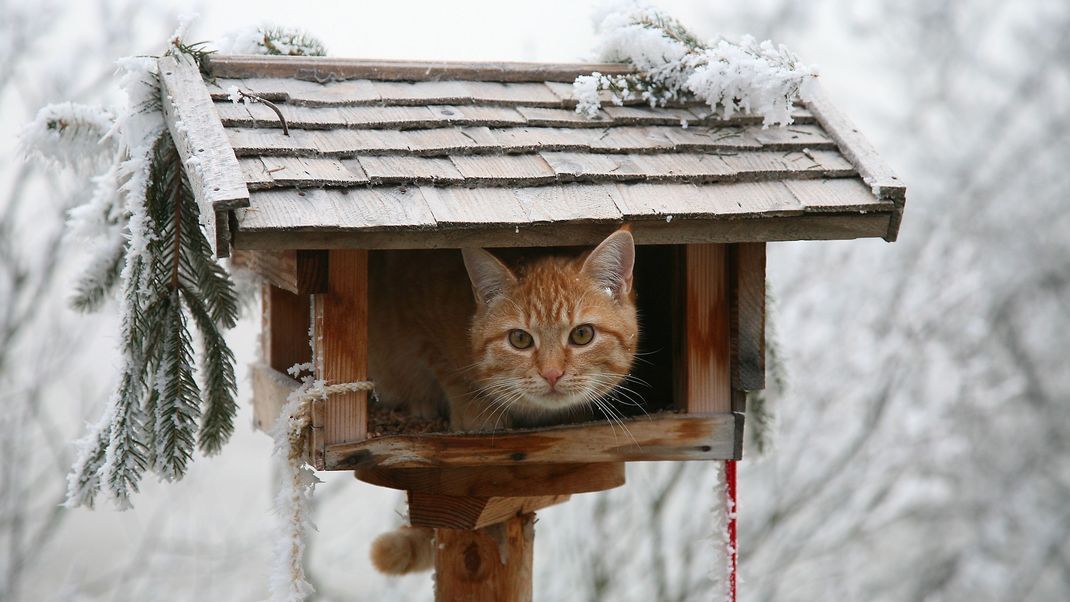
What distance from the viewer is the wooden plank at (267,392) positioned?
8.73 ft

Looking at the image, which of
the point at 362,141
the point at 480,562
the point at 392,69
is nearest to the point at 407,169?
the point at 362,141

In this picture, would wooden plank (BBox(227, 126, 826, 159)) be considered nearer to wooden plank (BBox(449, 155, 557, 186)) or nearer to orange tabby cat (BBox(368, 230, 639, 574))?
wooden plank (BBox(449, 155, 557, 186))

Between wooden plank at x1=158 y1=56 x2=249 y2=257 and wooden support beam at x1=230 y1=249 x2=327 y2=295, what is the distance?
108mm

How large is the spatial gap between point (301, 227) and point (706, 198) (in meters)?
0.82

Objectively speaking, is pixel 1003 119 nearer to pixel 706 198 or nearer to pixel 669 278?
pixel 669 278

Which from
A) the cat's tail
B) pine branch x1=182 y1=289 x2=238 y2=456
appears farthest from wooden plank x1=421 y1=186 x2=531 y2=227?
the cat's tail

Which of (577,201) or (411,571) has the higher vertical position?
(577,201)

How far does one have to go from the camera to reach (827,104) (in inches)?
102

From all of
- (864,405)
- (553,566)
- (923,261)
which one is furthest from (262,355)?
(923,261)

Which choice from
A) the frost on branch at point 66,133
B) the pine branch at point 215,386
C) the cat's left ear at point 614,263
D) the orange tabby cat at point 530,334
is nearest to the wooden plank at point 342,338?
the orange tabby cat at point 530,334

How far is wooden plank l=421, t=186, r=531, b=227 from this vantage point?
1912mm

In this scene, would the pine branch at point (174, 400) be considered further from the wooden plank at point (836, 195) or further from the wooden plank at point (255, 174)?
the wooden plank at point (836, 195)

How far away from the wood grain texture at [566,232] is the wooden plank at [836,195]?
0.07 feet

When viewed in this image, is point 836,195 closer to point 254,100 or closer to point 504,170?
point 504,170
